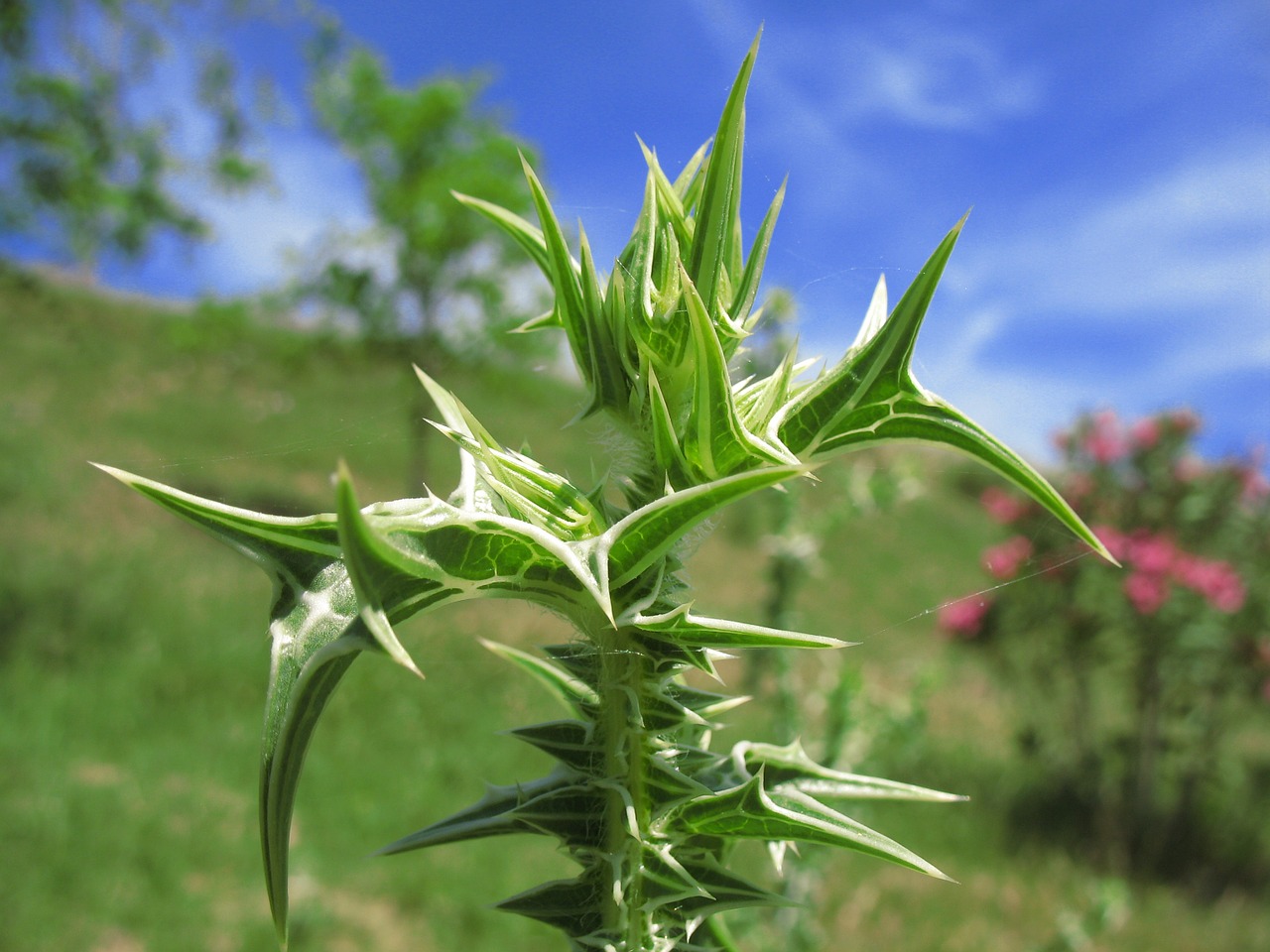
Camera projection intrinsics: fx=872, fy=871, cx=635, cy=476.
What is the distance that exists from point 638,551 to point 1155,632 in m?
8.76

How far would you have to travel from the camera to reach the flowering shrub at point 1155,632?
24.8 feet

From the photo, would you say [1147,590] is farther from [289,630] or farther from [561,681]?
[289,630]

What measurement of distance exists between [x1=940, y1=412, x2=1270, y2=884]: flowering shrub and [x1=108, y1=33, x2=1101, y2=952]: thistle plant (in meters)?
7.03

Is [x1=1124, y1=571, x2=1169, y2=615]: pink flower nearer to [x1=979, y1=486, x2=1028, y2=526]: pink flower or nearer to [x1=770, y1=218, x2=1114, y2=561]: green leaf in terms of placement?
[x1=979, y1=486, x2=1028, y2=526]: pink flower

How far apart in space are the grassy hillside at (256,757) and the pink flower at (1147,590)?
1.79 metres

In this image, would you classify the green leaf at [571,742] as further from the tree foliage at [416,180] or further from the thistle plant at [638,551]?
the tree foliage at [416,180]

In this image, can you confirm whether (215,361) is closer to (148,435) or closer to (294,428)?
(294,428)

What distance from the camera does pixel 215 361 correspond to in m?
21.4

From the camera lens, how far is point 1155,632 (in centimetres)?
787

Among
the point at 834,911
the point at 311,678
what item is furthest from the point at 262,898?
the point at 311,678

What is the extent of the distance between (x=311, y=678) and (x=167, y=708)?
791 cm

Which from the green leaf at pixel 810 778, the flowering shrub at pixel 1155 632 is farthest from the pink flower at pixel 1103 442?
the green leaf at pixel 810 778

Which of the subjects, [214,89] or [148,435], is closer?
[214,89]

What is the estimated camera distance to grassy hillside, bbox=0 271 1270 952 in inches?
188
